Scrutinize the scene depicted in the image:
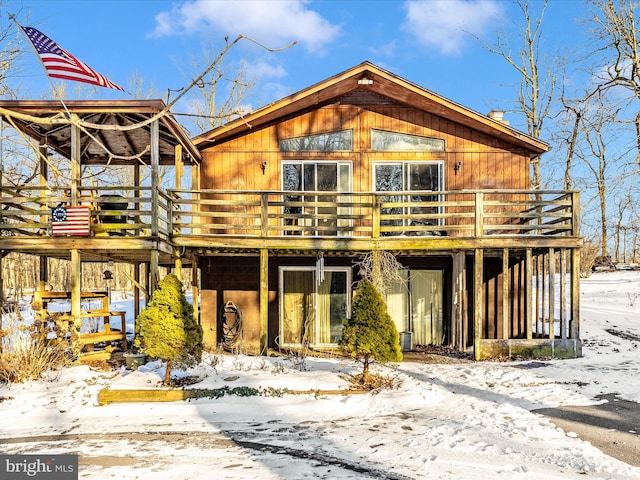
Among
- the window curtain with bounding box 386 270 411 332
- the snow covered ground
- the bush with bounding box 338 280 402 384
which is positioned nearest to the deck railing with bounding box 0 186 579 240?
the window curtain with bounding box 386 270 411 332

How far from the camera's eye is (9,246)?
10.8 meters

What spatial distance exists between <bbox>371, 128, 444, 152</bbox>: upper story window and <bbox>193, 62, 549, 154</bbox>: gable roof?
32.0 inches

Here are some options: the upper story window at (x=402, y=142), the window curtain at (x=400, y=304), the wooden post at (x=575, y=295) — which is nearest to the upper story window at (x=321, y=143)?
the upper story window at (x=402, y=142)

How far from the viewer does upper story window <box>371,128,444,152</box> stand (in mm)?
13781

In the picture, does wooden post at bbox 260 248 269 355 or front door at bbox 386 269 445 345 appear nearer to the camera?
wooden post at bbox 260 248 269 355

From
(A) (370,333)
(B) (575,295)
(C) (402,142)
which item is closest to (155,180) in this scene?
(A) (370,333)

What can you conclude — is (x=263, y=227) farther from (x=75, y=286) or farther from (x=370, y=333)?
(x=75, y=286)

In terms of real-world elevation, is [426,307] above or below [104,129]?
below

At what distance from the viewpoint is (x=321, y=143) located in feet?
45.3

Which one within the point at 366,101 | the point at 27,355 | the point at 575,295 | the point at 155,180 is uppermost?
the point at 366,101

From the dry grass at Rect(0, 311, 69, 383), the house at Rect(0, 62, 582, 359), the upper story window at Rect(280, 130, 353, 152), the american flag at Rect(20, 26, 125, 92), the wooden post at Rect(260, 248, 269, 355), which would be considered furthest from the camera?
the upper story window at Rect(280, 130, 353, 152)

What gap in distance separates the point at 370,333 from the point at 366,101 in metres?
7.68

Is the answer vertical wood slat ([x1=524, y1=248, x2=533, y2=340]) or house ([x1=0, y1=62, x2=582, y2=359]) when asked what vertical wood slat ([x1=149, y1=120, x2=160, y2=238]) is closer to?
house ([x1=0, y1=62, x2=582, y2=359])

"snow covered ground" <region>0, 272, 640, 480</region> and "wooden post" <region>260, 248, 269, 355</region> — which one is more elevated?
"wooden post" <region>260, 248, 269, 355</region>
